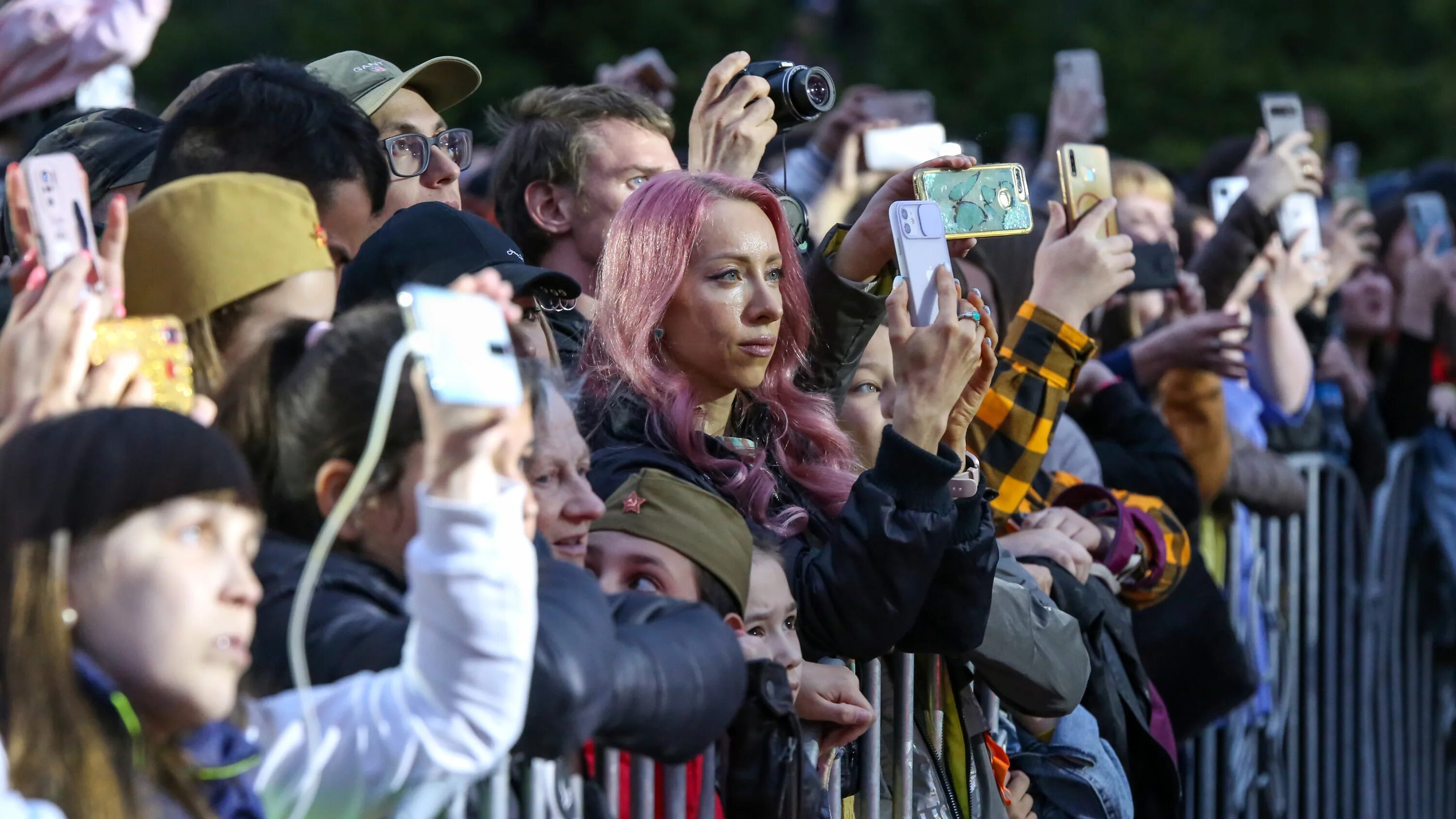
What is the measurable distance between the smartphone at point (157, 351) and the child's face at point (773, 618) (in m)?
0.92

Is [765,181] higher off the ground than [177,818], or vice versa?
[765,181]

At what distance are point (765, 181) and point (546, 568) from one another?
1.76 m

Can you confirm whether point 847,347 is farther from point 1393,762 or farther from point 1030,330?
point 1393,762

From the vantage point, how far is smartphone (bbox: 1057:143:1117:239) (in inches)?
164

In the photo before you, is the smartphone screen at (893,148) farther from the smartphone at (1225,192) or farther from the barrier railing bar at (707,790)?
the barrier railing bar at (707,790)

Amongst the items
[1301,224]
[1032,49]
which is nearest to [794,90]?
[1301,224]

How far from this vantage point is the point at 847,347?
379 centimetres

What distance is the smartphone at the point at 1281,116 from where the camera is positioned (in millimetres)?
5895

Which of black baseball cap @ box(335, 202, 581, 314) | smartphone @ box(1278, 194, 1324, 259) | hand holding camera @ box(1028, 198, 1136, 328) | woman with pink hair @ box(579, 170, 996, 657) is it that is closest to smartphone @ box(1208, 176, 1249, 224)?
smartphone @ box(1278, 194, 1324, 259)

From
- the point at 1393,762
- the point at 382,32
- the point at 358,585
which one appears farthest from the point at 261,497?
the point at 382,32

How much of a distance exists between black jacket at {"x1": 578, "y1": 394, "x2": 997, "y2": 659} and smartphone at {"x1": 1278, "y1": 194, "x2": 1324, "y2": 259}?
3150 millimetres

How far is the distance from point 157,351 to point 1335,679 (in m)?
4.71

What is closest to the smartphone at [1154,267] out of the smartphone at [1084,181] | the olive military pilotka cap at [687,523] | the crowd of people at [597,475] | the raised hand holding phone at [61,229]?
the crowd of people at [597,475]

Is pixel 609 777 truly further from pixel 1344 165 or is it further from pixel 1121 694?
pixel 1344 165
